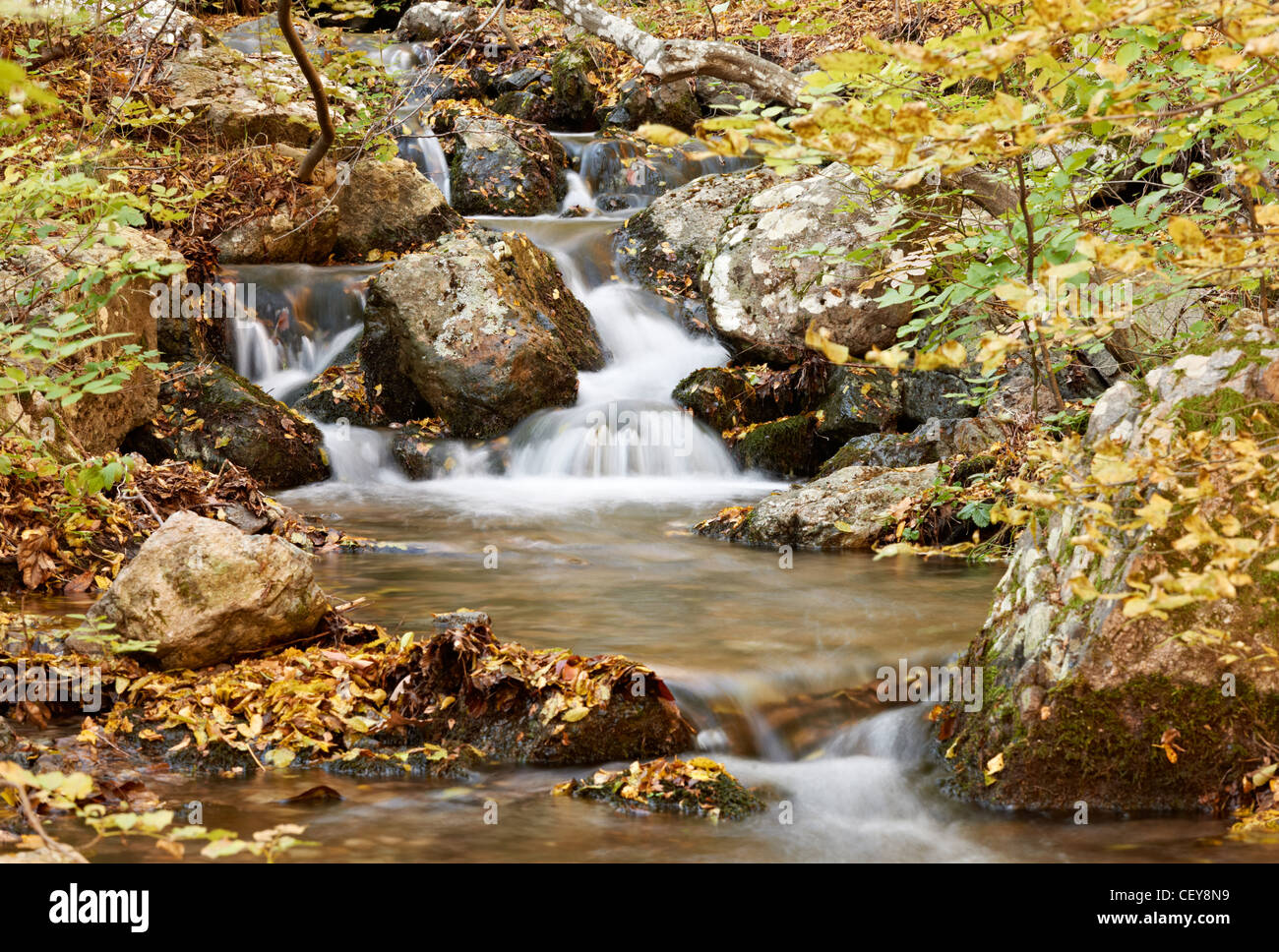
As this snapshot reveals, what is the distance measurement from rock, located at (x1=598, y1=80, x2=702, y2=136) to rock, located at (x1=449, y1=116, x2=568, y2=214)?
1.75 meters

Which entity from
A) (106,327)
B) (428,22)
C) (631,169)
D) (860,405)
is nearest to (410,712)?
(106,327)

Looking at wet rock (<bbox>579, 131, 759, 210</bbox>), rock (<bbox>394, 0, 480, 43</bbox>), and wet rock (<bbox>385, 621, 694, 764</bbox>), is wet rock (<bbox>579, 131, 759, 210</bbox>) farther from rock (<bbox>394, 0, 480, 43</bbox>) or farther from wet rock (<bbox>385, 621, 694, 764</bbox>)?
wet rock (<bbox>385, 621, 694, 764</bbox>)

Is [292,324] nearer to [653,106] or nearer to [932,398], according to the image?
[932,398]

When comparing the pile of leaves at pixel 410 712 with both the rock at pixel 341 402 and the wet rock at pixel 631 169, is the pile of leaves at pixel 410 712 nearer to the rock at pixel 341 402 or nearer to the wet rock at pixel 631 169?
the rock at pixel 341 402

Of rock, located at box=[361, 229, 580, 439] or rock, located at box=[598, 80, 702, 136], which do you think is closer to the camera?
rock, located at box=[361, 229, 580, 439]

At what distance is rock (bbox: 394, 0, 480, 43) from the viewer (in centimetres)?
1895

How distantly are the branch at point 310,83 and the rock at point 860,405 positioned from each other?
5223mm

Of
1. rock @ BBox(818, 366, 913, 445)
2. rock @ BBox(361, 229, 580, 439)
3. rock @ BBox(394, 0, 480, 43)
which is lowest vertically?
rock @ BBox(818, 366, 913, 445)

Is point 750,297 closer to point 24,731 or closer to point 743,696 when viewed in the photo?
point 743,696

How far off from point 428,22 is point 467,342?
11046mm

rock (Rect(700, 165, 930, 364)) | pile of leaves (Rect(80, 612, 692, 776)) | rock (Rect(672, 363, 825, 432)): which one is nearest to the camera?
pile of leaves (Rect(80, 612, 692, 776))

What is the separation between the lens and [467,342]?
11.0 meters

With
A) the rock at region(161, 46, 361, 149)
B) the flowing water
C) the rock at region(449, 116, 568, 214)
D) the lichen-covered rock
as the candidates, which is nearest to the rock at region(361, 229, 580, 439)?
the flowing water
